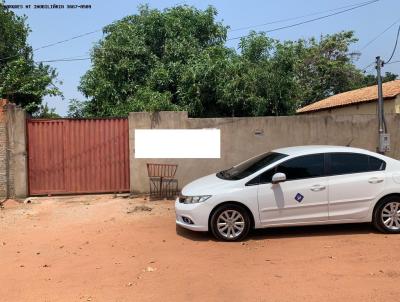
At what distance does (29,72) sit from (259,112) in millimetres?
12019

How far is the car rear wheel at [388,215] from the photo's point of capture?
7.86 m

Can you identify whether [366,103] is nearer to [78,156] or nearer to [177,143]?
[177,143]

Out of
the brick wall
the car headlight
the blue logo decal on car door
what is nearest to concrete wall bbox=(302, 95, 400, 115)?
the blue logo decal on car door

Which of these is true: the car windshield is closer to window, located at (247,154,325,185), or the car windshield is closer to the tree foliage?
window, located at (247,154,325,185)

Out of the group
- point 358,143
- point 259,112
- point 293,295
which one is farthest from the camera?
point 259,112

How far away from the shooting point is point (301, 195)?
7.72 m

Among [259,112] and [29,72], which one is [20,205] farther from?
[29,72]

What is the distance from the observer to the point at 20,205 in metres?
11.1

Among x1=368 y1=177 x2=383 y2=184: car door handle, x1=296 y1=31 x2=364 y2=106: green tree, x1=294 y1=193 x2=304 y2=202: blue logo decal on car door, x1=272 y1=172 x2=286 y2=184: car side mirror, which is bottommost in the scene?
Result: x1=294 y1=193 x2=304 y2=202: blue logo decal on car door

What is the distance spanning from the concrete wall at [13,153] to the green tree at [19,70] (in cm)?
529

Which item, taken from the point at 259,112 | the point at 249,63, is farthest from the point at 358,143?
the point at 249,63

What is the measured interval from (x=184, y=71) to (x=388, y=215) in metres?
9.63

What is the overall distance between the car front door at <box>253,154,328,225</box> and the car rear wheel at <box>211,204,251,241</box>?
0.31 metres

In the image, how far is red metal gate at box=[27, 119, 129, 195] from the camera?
1163 cm
